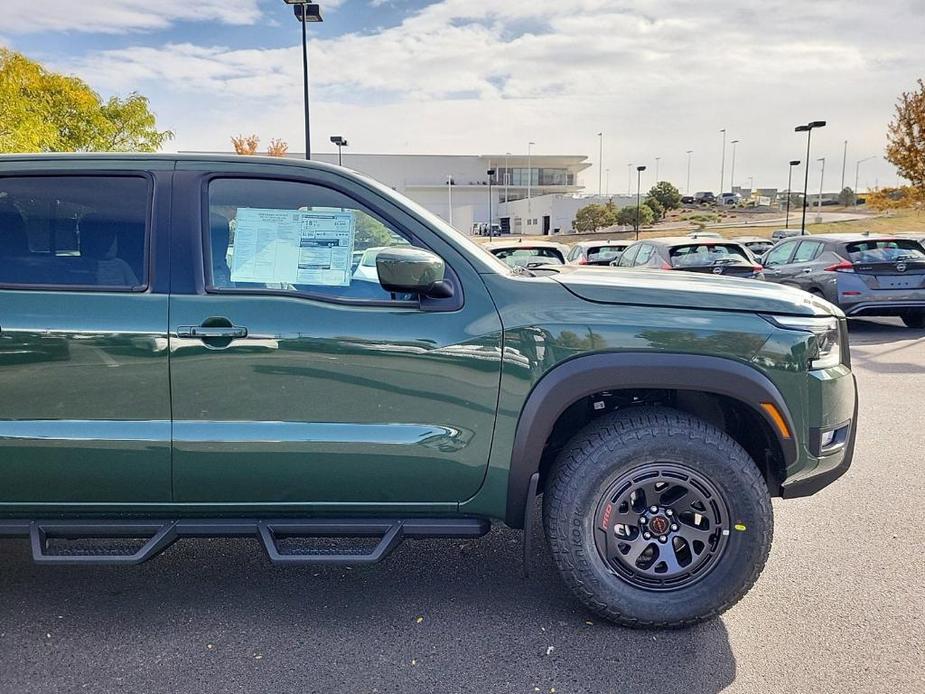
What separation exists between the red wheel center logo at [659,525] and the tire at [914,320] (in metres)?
10.7

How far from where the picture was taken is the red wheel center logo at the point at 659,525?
296 cm

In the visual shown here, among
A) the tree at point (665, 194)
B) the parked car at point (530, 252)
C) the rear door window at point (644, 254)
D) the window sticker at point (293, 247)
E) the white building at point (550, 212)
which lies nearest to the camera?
the window sticker at point (293, 247)

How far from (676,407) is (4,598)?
320 cm

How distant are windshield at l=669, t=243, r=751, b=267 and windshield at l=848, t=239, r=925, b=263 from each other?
1556mm

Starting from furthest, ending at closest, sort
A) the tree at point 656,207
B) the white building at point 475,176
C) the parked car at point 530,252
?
the white building at point 475,176
the tree at point 656,207
the parked car at point 530,252

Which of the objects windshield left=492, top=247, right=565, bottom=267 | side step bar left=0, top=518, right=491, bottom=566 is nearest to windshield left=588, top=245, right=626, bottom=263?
windshield left=492, top=247, right=565, bottom=267

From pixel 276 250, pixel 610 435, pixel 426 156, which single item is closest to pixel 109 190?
pixel 276 250

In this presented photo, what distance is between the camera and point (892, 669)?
2715 millimetres

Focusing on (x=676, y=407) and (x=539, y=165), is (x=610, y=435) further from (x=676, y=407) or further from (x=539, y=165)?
(x=539, y=165)

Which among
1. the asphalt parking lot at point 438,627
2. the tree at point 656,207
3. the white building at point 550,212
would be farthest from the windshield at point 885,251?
the tree at point 656,207

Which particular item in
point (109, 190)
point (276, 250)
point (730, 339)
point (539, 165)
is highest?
point (539, 165)

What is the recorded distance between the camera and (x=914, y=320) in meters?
11.8

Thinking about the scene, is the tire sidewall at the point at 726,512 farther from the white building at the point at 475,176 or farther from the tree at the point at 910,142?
the white building at the point at 475,176

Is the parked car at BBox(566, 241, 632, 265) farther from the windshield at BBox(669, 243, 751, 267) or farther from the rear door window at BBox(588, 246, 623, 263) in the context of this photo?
the windshield at BBox(669, 243, 751, 267)
